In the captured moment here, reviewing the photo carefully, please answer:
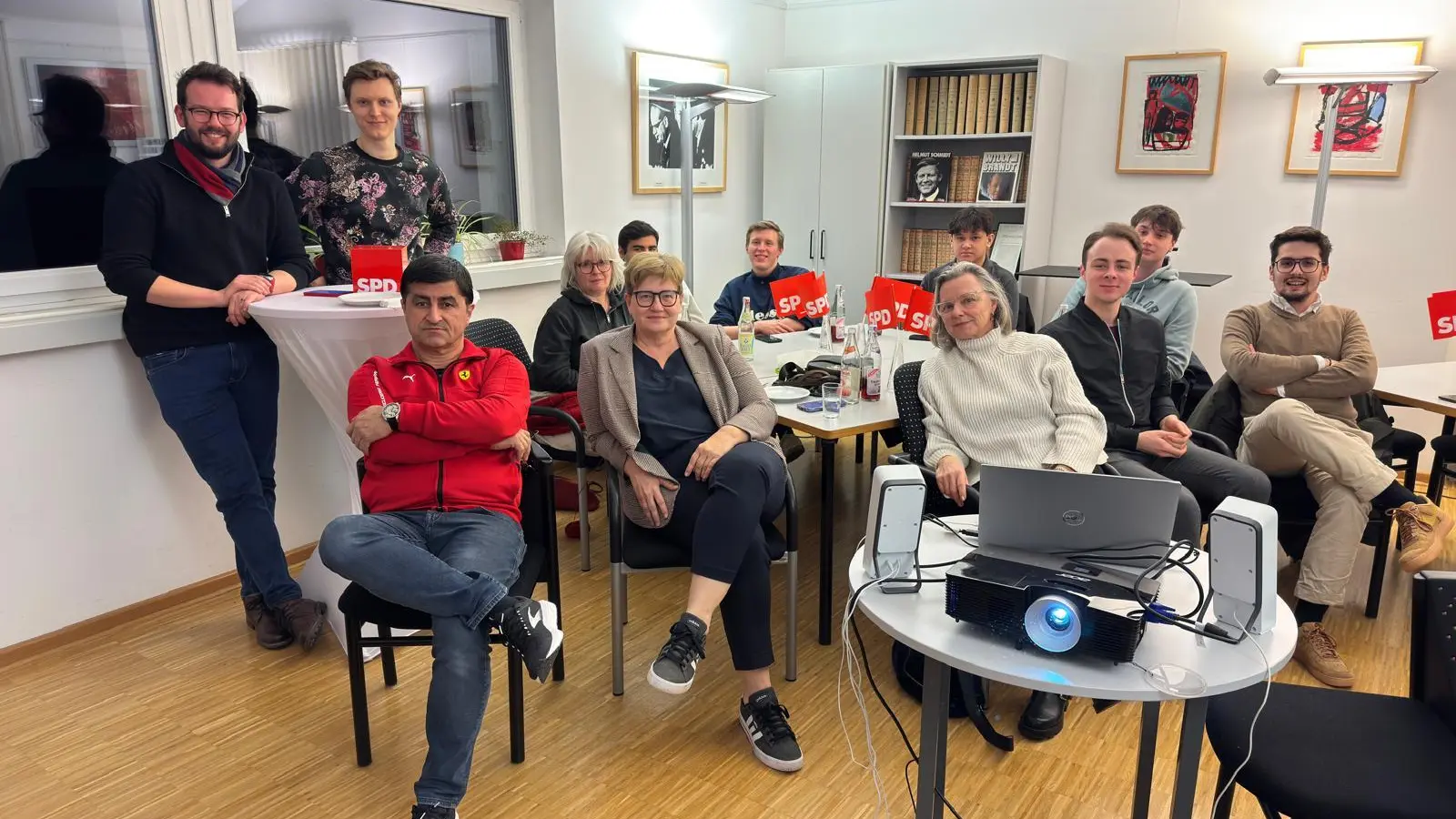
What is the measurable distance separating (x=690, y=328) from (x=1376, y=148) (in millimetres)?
3716

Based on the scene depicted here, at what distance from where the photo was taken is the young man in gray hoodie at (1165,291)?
3.51 metres

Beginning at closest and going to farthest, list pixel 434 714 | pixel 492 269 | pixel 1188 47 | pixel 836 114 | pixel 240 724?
1. pixel 434 714
2. pixel 240 724
3. pixel 492 269
4. pixel 1188 47
5. pixel 836 114

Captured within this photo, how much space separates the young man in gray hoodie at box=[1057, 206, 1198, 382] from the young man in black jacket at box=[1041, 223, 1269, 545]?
485mm

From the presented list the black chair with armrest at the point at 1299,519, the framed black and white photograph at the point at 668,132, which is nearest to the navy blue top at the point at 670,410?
the black chair with armrest at the point at 1299,519

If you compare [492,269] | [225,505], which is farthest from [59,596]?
[492,269]

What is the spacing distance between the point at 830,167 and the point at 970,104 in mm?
866

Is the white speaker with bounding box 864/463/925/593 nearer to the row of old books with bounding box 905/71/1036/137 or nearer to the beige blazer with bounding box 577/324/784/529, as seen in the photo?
the beige blazer with bounding box 577/324/784/529

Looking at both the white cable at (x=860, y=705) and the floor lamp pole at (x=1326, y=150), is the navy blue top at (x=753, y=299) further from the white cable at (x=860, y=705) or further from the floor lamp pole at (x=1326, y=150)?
the floor lamp pole at (x=1326, y=150)

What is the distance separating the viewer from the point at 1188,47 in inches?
189

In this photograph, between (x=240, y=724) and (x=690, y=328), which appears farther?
(x=690, y=328)

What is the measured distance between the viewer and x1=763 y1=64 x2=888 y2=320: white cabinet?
5406mm

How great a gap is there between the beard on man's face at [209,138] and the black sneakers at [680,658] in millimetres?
1821

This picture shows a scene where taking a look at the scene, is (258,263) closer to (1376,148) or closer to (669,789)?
(669,789)

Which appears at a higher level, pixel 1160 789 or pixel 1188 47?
pixel 1188 47
